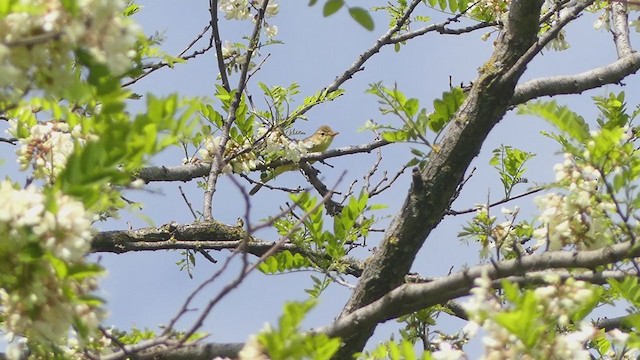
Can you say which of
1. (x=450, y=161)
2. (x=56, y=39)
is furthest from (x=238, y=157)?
(x=56, y=39)

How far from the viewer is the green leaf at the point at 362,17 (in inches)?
76.6

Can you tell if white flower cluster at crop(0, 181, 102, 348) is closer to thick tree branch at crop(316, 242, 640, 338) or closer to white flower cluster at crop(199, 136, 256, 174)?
thick tree branch at crop(316, 242, 640, 338)

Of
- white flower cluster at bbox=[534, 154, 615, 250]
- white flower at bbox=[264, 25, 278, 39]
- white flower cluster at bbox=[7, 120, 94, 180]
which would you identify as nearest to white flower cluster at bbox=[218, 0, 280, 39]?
white flower at bbox=[264, 25, 278, 39]

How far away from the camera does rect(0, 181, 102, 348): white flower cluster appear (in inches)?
66.5

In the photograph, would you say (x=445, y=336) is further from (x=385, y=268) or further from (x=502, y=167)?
(x=502, y=167)

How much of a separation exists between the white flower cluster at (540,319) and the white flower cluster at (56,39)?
990mm

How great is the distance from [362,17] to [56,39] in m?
0.71

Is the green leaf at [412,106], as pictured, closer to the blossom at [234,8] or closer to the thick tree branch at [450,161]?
the thick tree branch at [450,161]

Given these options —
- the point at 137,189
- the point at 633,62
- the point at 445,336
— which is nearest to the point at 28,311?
the point at 137,189

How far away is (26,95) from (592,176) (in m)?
1.57

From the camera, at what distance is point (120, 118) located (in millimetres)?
1949

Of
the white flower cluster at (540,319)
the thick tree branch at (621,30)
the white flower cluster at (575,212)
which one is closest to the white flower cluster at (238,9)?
the thick tree branch at (621,30)

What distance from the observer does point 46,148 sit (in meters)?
2.79

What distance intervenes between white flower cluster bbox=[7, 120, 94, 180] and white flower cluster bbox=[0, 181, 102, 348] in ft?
2.90
